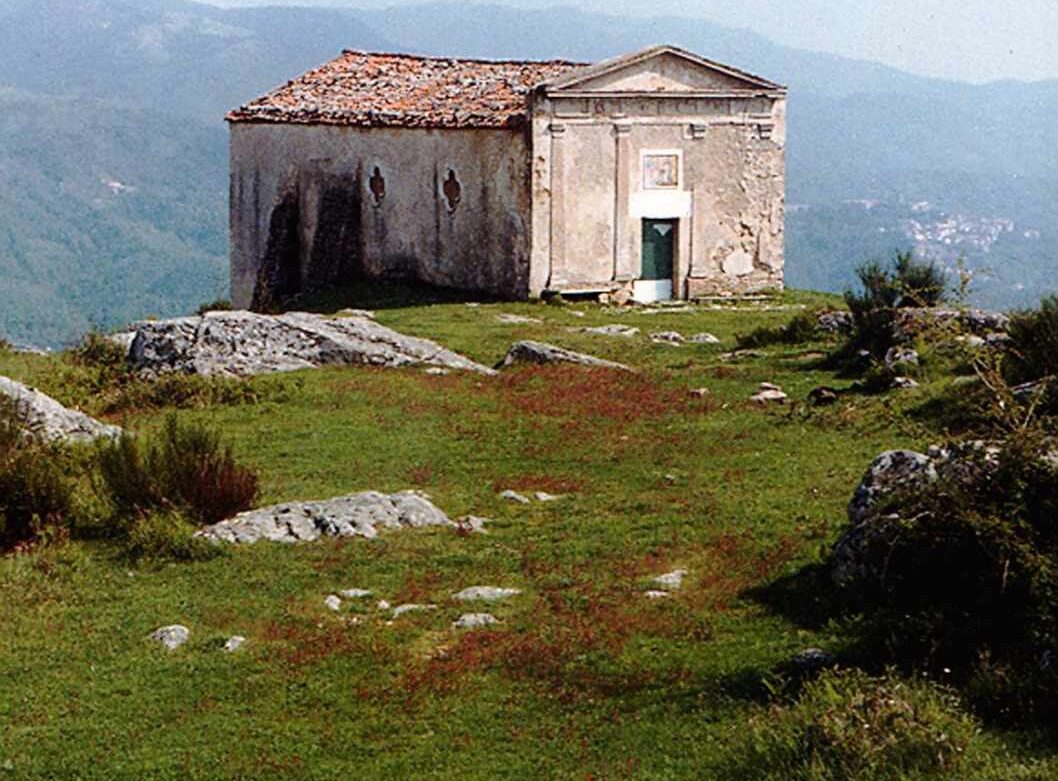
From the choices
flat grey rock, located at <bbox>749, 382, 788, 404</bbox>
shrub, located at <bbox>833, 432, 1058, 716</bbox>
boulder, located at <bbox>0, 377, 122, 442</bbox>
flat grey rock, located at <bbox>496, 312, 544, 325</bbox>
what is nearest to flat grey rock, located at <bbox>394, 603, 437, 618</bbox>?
shrub, located at <bbox>833, 432, 1058, 716</bbox>

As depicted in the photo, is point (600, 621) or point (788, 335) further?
point (788, 335)

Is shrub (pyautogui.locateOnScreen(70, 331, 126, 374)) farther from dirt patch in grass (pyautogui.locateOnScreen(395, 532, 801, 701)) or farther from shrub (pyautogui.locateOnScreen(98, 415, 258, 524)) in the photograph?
dirt patch in grass (pyautogui.locateOnScreen(395, 532, 801, 701))

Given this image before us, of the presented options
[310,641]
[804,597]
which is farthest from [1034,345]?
[310,641]

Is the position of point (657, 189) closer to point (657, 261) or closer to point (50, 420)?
point (657, 261)

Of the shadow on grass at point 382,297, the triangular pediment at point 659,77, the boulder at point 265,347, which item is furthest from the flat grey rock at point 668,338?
the triangular pediment at point 659,77

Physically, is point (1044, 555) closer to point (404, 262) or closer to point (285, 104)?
point (404, 262)

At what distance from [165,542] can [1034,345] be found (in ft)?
32.7

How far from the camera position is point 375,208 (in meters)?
38.0

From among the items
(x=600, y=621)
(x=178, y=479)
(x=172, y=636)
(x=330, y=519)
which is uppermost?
(x=178, y=479)

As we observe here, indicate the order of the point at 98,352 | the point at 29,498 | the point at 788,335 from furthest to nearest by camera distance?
the point at 788,335 → the point at 98,352 → the point at 29,498

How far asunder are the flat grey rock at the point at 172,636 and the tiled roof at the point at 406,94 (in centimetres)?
2214

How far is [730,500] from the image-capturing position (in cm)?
1546

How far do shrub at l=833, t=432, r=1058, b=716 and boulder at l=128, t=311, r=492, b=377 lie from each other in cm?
1303

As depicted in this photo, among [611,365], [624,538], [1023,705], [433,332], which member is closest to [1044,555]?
[1023,705]
